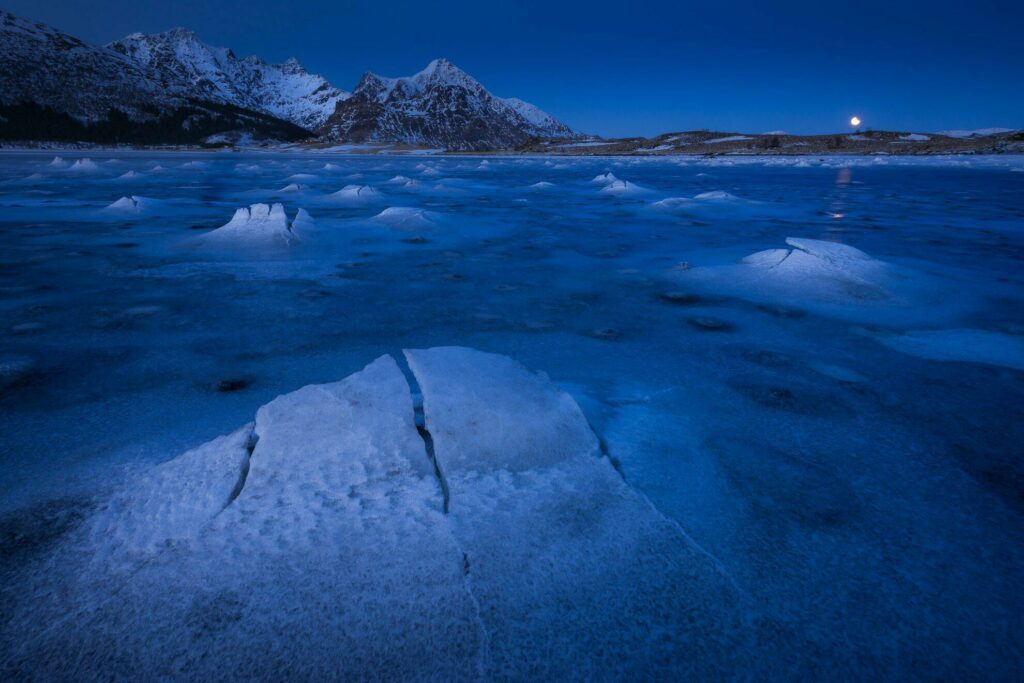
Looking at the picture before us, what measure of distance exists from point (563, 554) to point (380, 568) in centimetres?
48

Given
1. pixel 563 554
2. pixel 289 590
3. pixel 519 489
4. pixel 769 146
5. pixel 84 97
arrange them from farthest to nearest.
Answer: pixel 84 97 → pixel 769 146 → pixel 519 489 → pixel 563 554 → pixel 289 590

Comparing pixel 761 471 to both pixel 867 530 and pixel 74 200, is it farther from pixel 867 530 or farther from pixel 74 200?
pixel 74 200

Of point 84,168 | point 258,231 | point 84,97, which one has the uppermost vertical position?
point 84,97

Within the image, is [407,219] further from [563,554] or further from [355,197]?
[563,554]

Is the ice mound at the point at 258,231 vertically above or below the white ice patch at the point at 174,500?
above

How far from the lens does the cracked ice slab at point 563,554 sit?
108 cm

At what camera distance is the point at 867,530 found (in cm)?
144

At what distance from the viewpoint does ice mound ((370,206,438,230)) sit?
22.9 ft

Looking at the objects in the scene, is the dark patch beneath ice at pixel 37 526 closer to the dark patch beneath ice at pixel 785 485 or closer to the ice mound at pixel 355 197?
the dark patch beneath ice at pixel 785 485

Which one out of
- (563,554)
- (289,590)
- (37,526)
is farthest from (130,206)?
(563,554)

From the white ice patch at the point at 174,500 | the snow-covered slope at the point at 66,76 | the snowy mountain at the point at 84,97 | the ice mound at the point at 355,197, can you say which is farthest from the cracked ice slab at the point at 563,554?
the snow-covered slope at the point at 66,76

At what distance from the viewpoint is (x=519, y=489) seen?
1.48 meters

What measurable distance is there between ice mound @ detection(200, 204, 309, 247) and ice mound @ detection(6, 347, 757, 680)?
444 centimetres

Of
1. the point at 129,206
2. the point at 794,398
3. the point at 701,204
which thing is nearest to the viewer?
the point at 794,398
